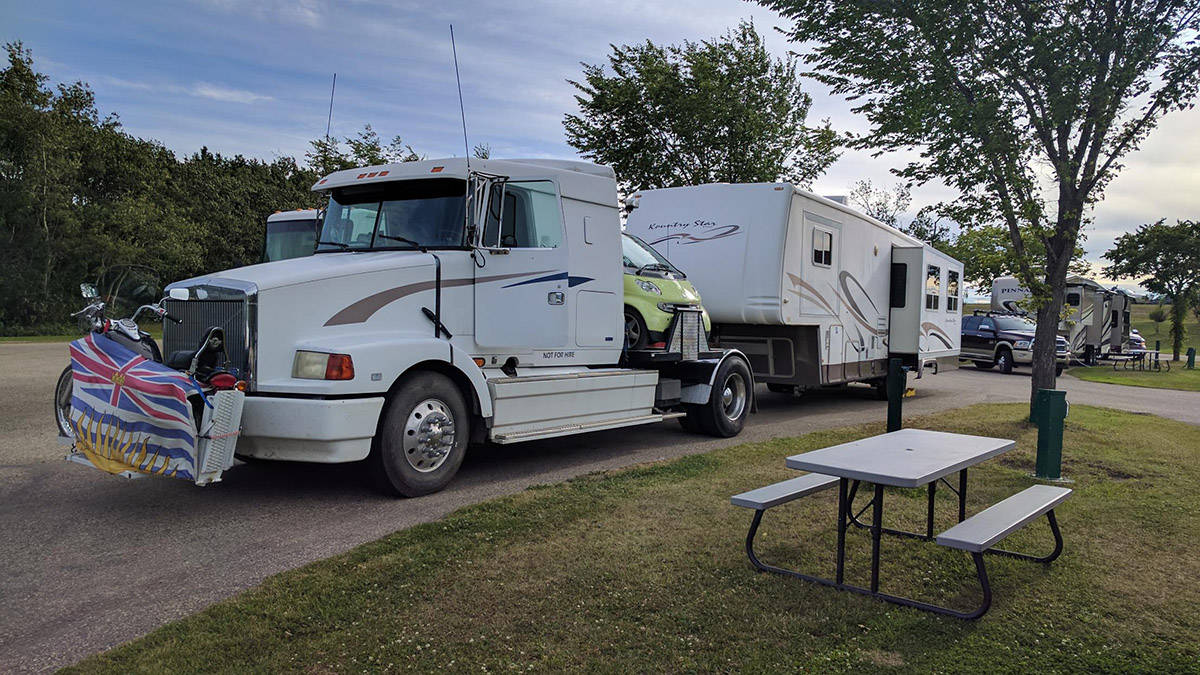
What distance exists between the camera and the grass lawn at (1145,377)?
20.4 meters

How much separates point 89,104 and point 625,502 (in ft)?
119

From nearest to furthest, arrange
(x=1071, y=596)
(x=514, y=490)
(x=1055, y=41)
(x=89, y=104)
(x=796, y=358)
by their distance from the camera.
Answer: (x=1071, y=596)
(x=514, y=490)
(x=1055, y=41)
(x=796, y=358)
(x=89, y=104)

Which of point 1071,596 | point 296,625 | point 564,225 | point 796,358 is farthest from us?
point 796,358

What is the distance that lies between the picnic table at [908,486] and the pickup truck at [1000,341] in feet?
66.8

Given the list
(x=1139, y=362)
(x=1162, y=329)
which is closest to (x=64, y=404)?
(x=1139, y=362)

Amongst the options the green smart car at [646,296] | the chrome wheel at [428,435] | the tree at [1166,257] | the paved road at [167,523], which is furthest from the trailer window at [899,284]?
the tree at [1166,257]

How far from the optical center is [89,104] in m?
33.3

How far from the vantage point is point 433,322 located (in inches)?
261

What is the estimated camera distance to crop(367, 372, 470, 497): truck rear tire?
602 cm

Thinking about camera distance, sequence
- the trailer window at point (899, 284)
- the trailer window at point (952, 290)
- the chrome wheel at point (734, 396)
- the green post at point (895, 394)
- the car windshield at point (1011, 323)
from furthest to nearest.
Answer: the car windshield at point (1011, 323)
the trailer window at point (952, 290)
the trailer window at point (899, 284)
the chrome wheel at point (734, 396)
the green post at point (895, 394)

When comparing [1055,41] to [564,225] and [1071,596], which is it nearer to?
[564,225]

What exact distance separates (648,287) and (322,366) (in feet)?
14.5

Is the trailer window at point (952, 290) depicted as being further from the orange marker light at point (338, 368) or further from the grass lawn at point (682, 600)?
the orange marker light at point (338, 368)

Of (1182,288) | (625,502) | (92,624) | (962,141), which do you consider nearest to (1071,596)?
(625,502)
